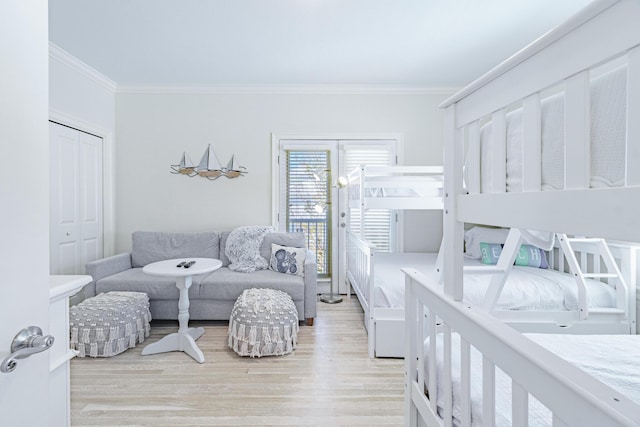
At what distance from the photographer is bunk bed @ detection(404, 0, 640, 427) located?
1.61 ft

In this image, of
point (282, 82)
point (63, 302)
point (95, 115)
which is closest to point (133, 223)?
point (95, 115)

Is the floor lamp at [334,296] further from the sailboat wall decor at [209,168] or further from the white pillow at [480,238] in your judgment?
the white pillow at [480,238]

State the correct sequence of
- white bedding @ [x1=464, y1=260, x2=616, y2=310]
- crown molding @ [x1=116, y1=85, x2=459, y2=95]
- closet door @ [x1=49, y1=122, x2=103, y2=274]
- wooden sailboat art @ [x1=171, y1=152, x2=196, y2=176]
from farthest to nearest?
crown molding @ [x1=116, y1=85, x2=459, y2=95]
wooden sailboat art @ [x1=171, y1=152, x2=196, y2=176]
closet door @ [x1=49, y1=122, x2=103, y2=274]
white bedding @ [x1=464, y1=260, x2=616, y2=310]

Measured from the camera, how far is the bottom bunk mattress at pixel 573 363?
0.87 metres

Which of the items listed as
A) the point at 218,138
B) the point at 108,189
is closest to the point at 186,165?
the point at 218,138

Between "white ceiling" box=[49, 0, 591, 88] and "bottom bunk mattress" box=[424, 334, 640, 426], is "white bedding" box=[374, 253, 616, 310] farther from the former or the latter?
"white ceiling" box=[49, 0, 591, 88]

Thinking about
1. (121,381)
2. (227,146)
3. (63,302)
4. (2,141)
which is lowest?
(121,381)

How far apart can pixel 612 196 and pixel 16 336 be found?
42.2 inches

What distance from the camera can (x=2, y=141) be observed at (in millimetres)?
586

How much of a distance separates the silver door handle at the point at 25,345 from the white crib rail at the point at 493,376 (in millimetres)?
937

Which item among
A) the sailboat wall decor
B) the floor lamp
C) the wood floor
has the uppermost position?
the sailboat wall decor

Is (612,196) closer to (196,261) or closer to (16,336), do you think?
(16,336)

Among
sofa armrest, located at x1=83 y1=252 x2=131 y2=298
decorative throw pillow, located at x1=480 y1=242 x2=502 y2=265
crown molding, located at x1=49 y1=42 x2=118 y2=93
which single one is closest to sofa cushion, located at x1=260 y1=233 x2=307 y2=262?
sofa armrest, located at x1=83 y1=252 x2=131 y2=298

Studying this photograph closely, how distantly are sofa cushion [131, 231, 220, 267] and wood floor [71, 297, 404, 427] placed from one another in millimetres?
1076
